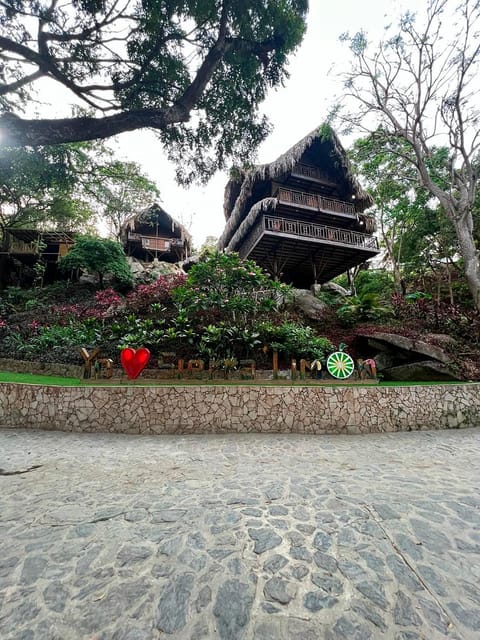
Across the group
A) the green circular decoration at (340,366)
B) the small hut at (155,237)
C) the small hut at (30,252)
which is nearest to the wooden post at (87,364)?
the green circular decoration at (340,366)

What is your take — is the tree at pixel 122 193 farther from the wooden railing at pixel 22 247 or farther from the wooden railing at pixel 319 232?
the wooden railing at pixel 319 232

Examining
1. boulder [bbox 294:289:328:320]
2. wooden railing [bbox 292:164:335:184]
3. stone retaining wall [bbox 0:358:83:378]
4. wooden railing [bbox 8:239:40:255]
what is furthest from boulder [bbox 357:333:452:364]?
wooden railing [bbox 8:239:40:255]

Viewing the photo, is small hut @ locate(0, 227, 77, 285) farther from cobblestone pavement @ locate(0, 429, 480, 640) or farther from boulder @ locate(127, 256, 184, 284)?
cobblestone pavement @ locate(0, 429, 480, 640)

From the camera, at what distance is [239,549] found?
1.86m

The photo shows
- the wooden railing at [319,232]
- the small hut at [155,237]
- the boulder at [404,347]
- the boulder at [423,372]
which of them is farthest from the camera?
the small hut at [155,237]

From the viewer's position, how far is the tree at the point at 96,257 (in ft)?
41.1

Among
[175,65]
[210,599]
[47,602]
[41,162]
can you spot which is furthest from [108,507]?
[175,65]

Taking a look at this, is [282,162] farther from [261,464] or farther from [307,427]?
[261,464]

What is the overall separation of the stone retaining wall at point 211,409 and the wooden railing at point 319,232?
852 centimetres

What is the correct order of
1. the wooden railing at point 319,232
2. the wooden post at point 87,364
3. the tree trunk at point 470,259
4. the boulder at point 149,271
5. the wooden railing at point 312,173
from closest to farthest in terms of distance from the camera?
the wooden post at point 87,364 → the tree trunk at point 470,259 → the wooden railing at point 319,232 → the wooden railing at point 312,173 → the boulder at point 149,271

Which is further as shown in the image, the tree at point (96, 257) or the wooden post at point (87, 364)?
the tree at point (96, 257)

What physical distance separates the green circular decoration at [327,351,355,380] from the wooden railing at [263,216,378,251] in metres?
7.53

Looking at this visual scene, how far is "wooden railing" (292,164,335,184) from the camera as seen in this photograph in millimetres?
13922

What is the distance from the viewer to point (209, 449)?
3.99 meters
